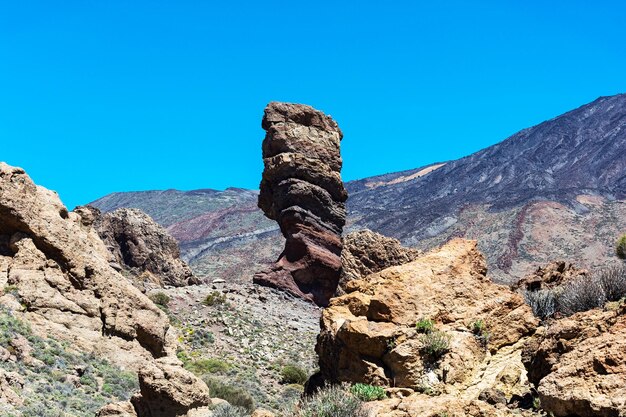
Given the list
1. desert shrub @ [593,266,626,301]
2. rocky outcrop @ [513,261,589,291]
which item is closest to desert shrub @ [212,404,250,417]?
desert shrub @ [593,266,626,301]

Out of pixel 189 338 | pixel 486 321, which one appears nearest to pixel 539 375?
pixel 486 321

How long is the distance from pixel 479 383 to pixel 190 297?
20.4 meters

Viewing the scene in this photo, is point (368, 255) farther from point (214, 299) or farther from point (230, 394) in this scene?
point (230, 394)

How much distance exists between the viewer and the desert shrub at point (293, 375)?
21766mm

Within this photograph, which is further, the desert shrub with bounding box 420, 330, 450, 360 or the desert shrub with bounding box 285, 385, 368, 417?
the desert shrub with bounding box 420, 330, 450, 360

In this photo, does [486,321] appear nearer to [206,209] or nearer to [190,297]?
[190,297]

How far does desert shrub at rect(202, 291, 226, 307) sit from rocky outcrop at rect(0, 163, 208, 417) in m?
10.4

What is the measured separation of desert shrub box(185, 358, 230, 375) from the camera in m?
20.8

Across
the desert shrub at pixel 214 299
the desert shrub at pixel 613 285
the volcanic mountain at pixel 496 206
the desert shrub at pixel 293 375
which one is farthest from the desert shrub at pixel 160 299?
the volcanic mountain at pixel 496 206

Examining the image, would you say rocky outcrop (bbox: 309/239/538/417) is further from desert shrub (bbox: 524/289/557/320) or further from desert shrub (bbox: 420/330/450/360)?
desert shrub (bbox: 524/289/557/320)

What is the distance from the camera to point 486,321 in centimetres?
1003

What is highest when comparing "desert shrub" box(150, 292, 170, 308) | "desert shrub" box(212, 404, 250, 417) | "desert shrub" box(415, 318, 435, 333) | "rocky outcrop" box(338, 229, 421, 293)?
"rocky outcrop" box(338, 229, 421, 293)

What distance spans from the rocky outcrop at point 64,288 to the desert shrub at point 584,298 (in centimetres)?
833

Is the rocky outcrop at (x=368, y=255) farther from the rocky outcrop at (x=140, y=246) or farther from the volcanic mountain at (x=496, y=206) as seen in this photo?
the volcanic mountain at (x=496, y=206)
